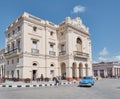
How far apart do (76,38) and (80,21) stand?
5.28 meters

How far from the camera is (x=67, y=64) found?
111 feet

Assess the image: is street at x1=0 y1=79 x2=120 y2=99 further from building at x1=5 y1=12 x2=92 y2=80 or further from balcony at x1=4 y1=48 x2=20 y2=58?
balcony at x1=4 y1=48 x2=20 y2=58

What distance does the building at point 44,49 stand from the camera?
30844mm

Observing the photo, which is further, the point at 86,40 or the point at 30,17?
the point at 86,40

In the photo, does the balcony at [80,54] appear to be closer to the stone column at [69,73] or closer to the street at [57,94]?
the stone column at [69,73]

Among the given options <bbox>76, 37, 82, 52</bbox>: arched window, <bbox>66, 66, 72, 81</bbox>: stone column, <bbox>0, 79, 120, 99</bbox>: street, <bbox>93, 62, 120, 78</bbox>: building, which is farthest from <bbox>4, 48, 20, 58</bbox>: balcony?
<bbox>93, 62, 120, 78</bbox>: building

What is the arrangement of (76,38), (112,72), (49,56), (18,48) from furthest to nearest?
1. (112,72)
2. (76,38)
3. (49,56)
4. (18,48)

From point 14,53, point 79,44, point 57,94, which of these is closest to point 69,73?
point 79,44

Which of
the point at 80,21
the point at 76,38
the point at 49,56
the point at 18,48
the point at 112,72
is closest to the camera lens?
the point at 18,48

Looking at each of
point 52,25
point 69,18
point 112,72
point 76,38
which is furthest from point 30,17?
point 112,72

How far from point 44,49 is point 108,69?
4374 cm

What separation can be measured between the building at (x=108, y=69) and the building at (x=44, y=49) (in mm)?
32543

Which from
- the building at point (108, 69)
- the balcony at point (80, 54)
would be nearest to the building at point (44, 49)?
the balcony at point (80, 54)

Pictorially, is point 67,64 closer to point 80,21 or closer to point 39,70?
point 39,70
